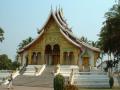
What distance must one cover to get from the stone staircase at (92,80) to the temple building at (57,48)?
365 inches

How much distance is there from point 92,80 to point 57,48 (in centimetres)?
1478

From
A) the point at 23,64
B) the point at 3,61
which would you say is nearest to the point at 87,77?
the point at 23,64

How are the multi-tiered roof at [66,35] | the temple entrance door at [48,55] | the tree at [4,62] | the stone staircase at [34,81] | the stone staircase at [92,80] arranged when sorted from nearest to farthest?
the stone staircase at [92,80]
the stone staircase at [34,81]
the multi-tiered roof at [66,35]
the temple entrance door at [48,55]
the tree at [4,62]

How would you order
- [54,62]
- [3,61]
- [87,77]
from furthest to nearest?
[3,61] < [54,62] < [87,77]

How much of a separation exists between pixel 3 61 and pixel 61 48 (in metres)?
20.2

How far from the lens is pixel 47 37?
47812 mm

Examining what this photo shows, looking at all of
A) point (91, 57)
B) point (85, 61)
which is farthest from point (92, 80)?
point (91, 57)

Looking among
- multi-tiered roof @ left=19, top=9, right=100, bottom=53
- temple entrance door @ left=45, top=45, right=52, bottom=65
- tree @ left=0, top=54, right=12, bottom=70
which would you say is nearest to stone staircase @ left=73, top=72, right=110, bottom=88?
multi-tiered roof @ left=19, top=9, right=100, bottom=53

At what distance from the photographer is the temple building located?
46.3 metres

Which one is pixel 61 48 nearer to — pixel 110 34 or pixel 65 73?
pixel 65 73

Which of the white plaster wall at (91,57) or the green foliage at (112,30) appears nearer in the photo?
the green foliage at (112,30)

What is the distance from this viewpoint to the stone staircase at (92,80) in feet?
114

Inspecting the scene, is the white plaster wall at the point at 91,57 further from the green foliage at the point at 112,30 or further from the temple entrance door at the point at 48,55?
the green foliage at the point at 112,30

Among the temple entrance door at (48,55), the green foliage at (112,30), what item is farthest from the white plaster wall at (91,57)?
the green foliage at (112,30)
